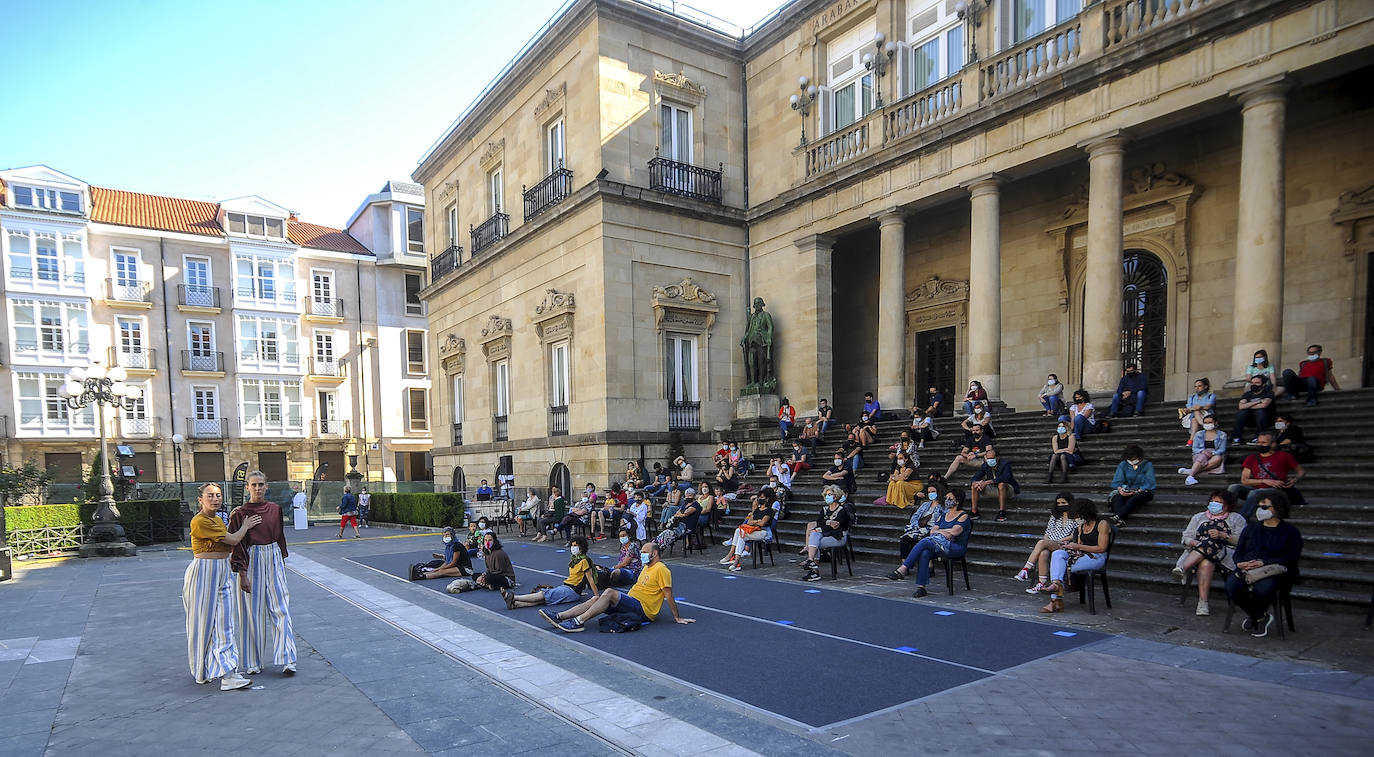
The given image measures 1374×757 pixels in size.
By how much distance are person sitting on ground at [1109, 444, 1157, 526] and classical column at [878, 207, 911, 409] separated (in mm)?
7840

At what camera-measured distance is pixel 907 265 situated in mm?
21047

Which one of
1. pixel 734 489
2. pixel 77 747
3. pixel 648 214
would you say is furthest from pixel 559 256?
pixel 77 747

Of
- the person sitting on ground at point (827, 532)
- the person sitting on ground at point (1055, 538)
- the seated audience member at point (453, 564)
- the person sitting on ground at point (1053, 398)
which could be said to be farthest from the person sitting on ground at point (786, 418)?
the person sitting on ground at point (1055, 538)

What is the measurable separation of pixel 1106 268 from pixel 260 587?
1483 centimetres

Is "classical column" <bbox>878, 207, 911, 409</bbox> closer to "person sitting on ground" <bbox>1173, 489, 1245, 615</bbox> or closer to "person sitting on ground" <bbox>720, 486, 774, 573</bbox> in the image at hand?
"person sitting on ground" <bbox>720, 486, 774, 573</bbox>

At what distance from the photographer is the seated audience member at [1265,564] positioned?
6.52 meters

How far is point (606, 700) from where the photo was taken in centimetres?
561

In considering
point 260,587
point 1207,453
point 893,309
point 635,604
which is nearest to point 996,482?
point 1207,453

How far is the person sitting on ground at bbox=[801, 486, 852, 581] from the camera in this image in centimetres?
1065

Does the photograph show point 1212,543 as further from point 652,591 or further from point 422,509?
point 422,509

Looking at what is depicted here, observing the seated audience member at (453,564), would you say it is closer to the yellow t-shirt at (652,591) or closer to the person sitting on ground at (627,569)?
the person sitting on ground at (627,569)

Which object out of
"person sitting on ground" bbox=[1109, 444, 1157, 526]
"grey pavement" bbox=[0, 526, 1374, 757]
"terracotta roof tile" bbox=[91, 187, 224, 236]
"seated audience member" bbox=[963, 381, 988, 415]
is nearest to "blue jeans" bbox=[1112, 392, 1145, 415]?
"seated audience member" bbox=[963, 381, 988, 415]

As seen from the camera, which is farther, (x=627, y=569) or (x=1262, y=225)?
(x=1262, y=225)

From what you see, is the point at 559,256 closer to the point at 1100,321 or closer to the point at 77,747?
the point at 1100,321
